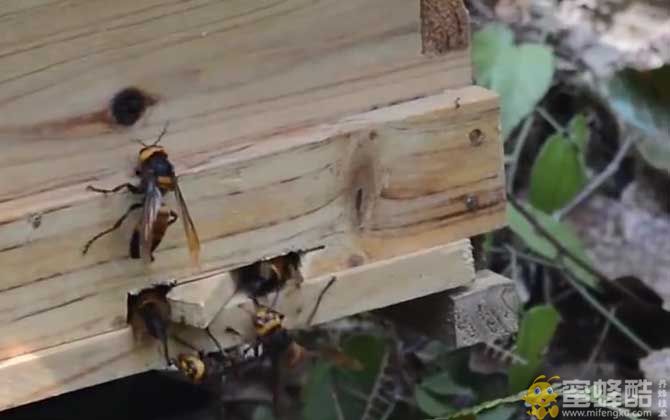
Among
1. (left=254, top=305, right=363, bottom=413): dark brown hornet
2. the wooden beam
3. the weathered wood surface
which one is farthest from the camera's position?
the wooden beam

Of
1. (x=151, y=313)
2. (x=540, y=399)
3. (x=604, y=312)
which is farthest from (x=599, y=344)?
(x=151, y=313)

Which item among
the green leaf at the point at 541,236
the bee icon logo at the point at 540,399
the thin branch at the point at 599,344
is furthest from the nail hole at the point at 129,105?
the thin branch at the point at 599,344

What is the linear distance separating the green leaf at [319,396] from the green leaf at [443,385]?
157 mm

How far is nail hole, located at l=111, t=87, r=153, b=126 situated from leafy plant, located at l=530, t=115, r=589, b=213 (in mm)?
969

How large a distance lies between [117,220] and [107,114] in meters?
0.11

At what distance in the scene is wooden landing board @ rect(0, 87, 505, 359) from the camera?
1431mm

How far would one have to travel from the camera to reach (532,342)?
6.73 ft

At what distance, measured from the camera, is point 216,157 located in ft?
4.89

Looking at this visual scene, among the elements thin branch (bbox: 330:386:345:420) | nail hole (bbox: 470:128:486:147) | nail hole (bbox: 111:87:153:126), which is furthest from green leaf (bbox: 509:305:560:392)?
nail hole (bbox: 111:87:153:126)

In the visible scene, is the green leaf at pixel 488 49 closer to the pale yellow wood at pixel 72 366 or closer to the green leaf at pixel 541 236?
the green leaf at pixel 541 236

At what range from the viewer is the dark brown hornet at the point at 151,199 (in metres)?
1.42

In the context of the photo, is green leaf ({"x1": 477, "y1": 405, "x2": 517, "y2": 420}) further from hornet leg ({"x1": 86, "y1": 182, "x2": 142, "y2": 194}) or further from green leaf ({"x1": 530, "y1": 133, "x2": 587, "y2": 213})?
hornet leg ({"x1": 86, "y1": 182, "x2": 142, "y2": 194})

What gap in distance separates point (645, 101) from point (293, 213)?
30.8 inches

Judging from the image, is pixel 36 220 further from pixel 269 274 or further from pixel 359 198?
pixel 359 198
